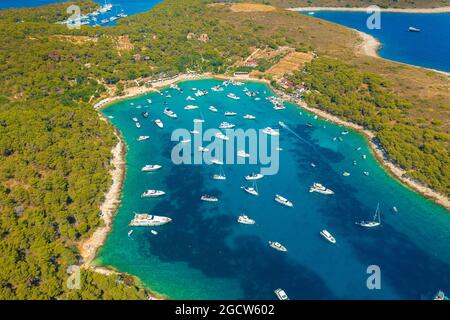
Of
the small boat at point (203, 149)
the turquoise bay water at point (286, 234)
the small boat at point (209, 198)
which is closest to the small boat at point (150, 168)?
the turquoise bay water at point (286, 234)

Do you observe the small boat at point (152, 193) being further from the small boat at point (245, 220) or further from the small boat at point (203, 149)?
the small boat at point (203, 149)

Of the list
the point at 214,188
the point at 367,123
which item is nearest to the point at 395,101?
the point at 367,123

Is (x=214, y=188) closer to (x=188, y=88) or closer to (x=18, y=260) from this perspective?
(x=18, y=260)

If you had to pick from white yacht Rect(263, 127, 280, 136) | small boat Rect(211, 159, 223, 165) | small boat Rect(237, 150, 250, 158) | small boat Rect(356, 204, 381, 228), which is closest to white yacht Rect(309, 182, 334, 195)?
small boat Rect(356, 204, 381, 228)

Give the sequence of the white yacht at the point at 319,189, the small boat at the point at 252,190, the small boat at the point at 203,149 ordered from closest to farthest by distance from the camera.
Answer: the small boat at the point at 252,190 → the white yacht at the point at 319,189 → the small boat at the point at 203,149

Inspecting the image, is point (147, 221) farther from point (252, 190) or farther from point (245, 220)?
point (252, 190)

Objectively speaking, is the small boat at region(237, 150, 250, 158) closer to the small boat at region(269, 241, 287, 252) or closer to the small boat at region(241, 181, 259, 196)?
the small boat at region(241, 181, 259, 196)
